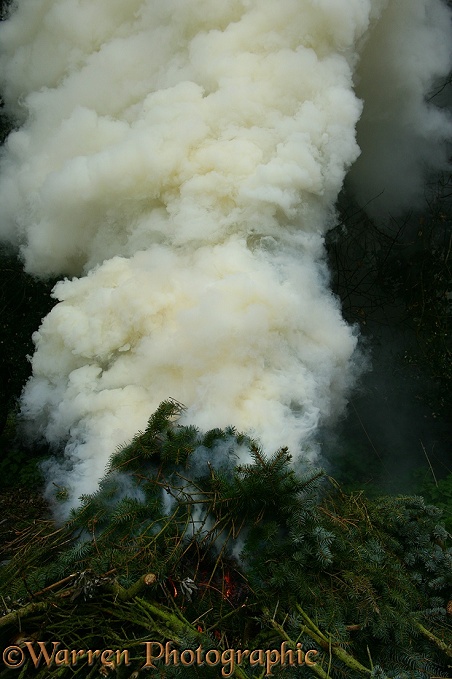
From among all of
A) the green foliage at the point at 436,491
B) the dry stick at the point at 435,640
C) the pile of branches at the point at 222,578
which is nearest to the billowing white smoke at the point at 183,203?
the pile of branches at the point at 222,578

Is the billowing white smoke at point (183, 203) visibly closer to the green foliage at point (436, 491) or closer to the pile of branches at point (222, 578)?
the pile of branches at point (222, 578)

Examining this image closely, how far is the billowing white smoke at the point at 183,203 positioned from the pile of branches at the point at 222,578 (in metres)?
0.49

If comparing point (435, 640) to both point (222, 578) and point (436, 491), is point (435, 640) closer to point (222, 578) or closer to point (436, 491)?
point (222, 578)

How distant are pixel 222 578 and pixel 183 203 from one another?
2.70 m

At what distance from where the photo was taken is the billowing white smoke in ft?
11.7

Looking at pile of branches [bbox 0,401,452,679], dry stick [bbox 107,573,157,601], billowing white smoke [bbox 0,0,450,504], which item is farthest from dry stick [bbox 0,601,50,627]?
billowing white smoke [bbox 0,0,450,504]

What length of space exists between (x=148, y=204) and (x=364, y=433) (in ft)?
12.1

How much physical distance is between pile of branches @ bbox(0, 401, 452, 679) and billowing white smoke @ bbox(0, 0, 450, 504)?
1.61ft

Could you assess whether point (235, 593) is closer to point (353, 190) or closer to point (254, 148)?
point (254, 148)

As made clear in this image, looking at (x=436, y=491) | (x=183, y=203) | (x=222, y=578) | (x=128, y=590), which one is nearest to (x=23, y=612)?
(x=128, y=590)

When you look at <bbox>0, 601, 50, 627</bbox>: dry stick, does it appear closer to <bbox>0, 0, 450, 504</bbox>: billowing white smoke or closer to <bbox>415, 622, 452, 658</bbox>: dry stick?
<bbox>0, 0, 450, 504</bbox>: billowing white smoke

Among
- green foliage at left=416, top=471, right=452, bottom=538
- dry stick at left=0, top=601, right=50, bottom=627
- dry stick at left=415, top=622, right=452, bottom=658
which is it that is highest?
green foliage at left=416, top=471, right=452, bottom=538

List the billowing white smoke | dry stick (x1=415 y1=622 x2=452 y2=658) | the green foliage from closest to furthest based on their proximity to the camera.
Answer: dry stick (x1=415 y1=622 x2=452 y2=658), the billowing white smoke, the green foliage

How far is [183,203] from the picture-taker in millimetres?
3988
